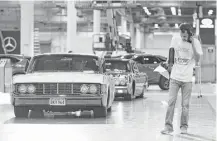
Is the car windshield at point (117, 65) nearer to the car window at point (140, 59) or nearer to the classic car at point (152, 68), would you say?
the classic car at point (152, 68)

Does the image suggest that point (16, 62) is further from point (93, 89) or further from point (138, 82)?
point (93, 89)

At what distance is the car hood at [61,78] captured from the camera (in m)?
11.8

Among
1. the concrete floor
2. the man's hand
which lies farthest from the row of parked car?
the man's hand

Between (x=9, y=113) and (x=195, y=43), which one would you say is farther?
(x=9, y=113)

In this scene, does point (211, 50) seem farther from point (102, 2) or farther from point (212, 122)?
point (212, 122)

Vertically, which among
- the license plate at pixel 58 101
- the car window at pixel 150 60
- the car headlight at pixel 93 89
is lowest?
the license plate at pixel 58 101

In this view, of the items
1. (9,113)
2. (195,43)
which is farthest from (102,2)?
(195,43)

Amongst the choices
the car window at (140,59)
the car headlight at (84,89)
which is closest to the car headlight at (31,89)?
the car headlight at (84,89)

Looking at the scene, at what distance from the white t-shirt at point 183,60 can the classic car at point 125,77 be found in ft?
26.4

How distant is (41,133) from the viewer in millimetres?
9617

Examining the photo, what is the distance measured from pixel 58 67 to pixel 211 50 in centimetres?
2338

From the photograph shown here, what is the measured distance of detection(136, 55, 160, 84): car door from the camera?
89.1 ft

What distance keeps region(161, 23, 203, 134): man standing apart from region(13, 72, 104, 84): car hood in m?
2.59

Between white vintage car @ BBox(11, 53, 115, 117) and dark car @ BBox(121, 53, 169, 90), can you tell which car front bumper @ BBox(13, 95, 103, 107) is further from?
dark car @ BBox(121, 53, 169, 90)
